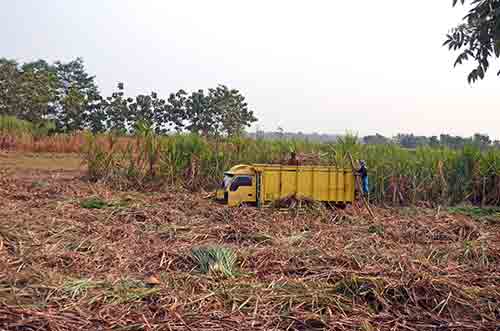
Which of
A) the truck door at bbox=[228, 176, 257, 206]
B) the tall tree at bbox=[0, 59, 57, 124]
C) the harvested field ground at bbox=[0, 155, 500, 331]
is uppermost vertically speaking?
the tall tree at bbox=[0, 59, 57, 124]

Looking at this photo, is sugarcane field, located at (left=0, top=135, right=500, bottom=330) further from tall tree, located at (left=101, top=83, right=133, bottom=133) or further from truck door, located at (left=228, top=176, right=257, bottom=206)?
tall tree, located at (left=101, top=83, right=133, bottom=133)

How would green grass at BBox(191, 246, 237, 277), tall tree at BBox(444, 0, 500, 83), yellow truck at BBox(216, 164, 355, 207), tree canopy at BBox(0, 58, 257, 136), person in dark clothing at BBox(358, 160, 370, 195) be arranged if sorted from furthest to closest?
tree canopy at BBox(0, 58, 257, 136) → person in dark clothing at BBox(358, 160, 370, 195) → yellow truck at BBox(216, 164, 355, 207) → green grass at BBox(191, 246, 237, 277) → tall tree at BBox(444, 0, 500, 83)

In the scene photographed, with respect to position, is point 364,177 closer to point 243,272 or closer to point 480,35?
point 243,272

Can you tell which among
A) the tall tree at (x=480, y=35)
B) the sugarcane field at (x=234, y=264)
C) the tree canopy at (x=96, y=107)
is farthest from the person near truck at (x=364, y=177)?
the tree canopy at (x=96, y=107)

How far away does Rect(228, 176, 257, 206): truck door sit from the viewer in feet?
27.0

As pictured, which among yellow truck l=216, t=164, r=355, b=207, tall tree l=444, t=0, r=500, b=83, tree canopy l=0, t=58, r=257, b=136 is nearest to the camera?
tall tree l=444, t=0, r=500, b=83

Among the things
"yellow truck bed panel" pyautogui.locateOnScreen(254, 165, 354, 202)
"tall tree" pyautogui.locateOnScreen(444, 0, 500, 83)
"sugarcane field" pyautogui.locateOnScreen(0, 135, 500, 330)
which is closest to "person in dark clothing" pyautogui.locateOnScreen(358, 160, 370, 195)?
"yellow truck bed panel" pyautogui.locateOnScreen(254, 165, 354, 202)

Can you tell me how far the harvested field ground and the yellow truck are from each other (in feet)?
1.75

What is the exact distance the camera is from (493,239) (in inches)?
245

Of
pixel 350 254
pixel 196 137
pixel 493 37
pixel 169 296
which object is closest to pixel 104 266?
pixel 169 296

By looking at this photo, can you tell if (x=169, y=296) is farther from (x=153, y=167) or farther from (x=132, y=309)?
(x=153, y=167)

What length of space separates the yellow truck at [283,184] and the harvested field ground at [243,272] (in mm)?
534

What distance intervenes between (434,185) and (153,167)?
675cm

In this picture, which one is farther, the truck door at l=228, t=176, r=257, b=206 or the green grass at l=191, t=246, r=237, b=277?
the truck door at l=228, t=176, r=257, b=206
